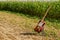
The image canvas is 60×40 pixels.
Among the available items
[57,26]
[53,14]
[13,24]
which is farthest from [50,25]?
[13,24]

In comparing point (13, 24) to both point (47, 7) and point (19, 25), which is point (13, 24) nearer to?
point (19, 25)

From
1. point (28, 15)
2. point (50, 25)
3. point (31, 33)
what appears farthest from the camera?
point (28, 15)

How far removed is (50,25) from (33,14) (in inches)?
42.8

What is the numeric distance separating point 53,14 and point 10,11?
5.84ft

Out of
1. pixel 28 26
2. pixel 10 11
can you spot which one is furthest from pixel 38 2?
pixel 28 26

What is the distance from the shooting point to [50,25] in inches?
363

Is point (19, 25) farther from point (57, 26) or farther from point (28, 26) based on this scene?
point (57, 26)

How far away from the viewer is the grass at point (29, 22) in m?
8.52

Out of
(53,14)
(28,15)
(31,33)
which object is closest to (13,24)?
(31,33)

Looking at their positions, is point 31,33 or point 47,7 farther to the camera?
point 47,7

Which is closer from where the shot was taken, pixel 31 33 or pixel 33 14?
pixel 31 33

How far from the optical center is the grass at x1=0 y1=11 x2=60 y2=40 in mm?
8516

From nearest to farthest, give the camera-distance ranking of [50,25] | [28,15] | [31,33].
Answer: [31,33], [50,25], [28,15]

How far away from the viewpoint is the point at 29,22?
A: 29.4 ft
